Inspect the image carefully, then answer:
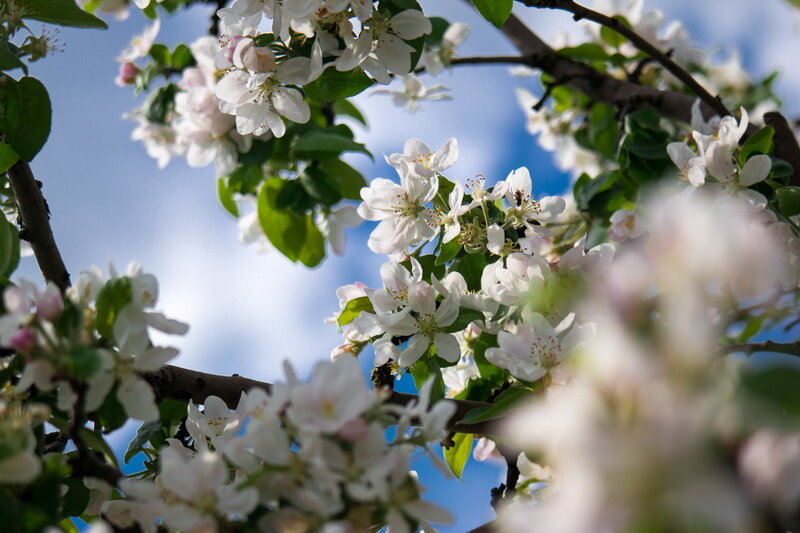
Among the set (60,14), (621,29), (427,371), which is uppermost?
(621,29)

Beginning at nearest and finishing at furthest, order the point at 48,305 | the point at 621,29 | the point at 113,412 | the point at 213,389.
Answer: the point at 48,305 < the point at 113,412 < the point at 213,389 < the point at 621,29

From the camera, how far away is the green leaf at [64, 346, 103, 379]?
814 millimetres

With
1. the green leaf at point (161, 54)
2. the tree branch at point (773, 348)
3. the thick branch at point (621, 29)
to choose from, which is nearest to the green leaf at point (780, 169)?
the thick branch at point (621, 29)

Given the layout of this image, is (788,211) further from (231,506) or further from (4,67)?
(4,67)

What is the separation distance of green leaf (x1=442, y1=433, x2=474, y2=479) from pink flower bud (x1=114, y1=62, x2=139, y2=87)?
1904 millimetres

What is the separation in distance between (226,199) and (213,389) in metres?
1.33

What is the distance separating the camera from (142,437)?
1.31 meters

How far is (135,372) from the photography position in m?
0.97

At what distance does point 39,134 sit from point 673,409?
131cm

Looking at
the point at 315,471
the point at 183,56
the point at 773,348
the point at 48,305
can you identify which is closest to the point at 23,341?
the point at 48,305

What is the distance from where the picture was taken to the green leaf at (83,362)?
0.81 m

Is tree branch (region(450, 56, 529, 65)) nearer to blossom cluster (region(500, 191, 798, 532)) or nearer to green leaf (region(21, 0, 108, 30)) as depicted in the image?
green leaf (region(21, 0, 108, 30))

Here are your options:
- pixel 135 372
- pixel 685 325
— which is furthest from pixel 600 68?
pixel 685 325

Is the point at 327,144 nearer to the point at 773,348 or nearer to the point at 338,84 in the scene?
the point at 338,84
